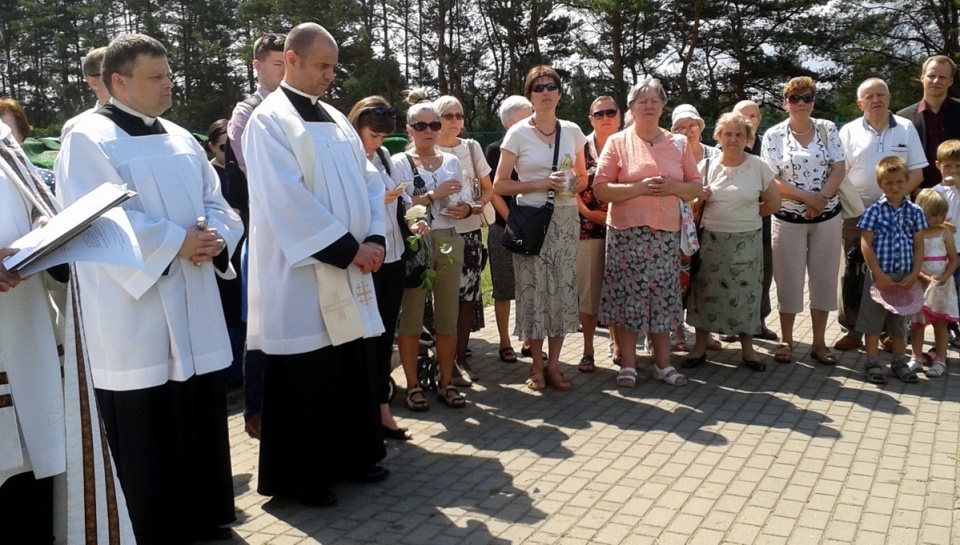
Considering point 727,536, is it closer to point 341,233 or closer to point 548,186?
point 341,233

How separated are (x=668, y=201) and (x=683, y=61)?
31164mm

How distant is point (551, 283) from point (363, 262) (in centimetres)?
221

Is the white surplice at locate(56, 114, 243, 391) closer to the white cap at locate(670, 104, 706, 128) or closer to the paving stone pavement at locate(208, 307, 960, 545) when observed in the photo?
the paving stone pavement at locate(208, 307, 960, 545)

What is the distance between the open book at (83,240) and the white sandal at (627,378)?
4.09m

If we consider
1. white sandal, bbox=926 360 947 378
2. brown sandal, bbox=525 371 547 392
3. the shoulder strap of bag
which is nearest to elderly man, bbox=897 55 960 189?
white sandal, bbox=926 360 947 378

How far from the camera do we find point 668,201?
630 cm

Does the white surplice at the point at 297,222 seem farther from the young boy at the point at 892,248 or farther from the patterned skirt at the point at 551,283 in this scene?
the young boy at the point at 892,248

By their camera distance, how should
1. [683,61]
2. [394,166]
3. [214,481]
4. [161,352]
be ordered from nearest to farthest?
[161,352] < [214,481] < [394,166] < [683,61]

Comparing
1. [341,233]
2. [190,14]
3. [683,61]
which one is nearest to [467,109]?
[683,61]

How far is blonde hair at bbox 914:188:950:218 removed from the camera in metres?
6.57

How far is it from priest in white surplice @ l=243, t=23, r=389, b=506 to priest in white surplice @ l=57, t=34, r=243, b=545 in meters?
0.35

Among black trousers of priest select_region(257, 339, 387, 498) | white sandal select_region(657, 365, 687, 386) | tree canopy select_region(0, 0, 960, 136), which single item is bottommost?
white sandal select_region(657, 365, 687, 386)

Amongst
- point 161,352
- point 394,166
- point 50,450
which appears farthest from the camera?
point 394,166

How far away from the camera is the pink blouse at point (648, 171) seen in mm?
6230
